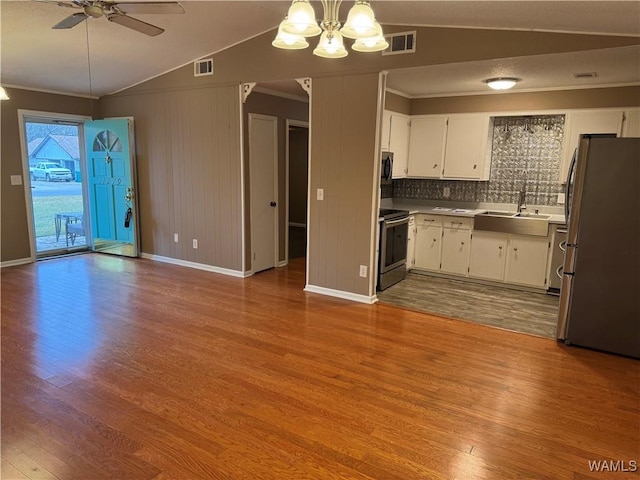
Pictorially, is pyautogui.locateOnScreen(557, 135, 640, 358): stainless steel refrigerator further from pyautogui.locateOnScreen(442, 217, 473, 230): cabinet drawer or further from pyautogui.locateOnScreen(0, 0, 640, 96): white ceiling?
pyautogui.locateOnScreen(442, 217, 473, 230): cabinet drawer

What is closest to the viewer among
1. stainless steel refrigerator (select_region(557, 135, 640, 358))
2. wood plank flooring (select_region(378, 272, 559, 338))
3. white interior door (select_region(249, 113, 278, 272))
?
stainless steel refrigerator (select_region(557, 135, 640, 358))

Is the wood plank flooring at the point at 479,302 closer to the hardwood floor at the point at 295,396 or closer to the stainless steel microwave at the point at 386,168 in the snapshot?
the hardwood floor at the point at 295,396

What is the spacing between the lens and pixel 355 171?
14.4ft

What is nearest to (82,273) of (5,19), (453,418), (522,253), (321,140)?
(5,19)

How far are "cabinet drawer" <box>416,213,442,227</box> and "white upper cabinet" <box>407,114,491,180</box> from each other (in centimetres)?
59

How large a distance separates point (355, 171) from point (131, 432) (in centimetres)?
305

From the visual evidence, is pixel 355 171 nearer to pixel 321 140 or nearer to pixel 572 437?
pixel 321 140

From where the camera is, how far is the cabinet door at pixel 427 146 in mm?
5566

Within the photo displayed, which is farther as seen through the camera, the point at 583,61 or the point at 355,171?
the point at 355,171

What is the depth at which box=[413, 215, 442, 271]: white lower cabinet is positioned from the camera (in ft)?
17.9

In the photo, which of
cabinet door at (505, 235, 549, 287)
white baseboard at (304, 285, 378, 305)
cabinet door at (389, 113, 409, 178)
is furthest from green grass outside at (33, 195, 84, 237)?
cabinet door at (505, 235, 549, 287)

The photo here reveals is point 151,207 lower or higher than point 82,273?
higher

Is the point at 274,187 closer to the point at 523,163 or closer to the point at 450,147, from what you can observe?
the point at 450,147

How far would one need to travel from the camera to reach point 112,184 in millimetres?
6430
